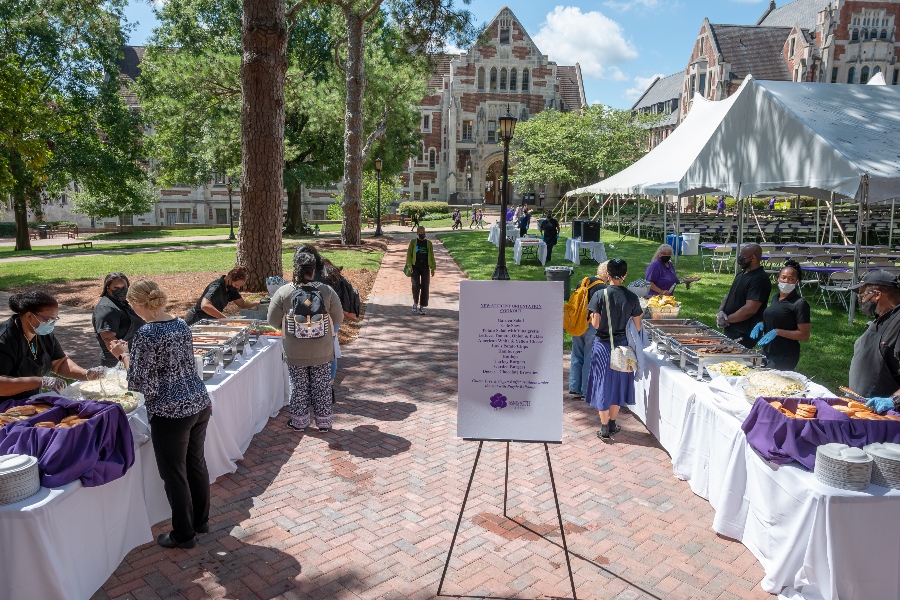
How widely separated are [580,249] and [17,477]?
1942 centimetres

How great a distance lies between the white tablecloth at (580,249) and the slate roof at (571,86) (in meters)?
45.3

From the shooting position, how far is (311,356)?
6.62 metres

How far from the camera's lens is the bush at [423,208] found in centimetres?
5069

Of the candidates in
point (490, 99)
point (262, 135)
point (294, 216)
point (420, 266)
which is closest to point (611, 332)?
point (420, 266)

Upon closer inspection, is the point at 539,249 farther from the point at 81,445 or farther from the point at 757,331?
the point at 81,445

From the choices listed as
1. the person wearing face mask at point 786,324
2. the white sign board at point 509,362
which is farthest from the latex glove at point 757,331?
the white sign board at point 509,362

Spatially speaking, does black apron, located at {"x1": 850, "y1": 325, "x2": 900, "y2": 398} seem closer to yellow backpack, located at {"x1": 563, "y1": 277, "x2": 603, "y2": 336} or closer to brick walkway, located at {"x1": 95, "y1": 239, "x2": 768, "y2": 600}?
brick walkway, located at {"x1": 95, "y1": 239, "x2": 768, "y2": 600}

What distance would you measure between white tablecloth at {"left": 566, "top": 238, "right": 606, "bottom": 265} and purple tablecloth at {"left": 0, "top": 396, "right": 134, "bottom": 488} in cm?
1748

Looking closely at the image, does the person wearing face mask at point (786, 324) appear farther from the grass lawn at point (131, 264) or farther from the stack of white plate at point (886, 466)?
the grass lawn at point (131, 264)

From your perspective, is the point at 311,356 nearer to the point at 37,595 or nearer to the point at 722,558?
the point at 37,595

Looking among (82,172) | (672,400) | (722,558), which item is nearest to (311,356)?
(672,400)

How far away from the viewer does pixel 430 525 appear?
5.19 meters

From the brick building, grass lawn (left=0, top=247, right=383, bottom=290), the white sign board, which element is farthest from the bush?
the white sign board

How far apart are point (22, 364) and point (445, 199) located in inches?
2317
